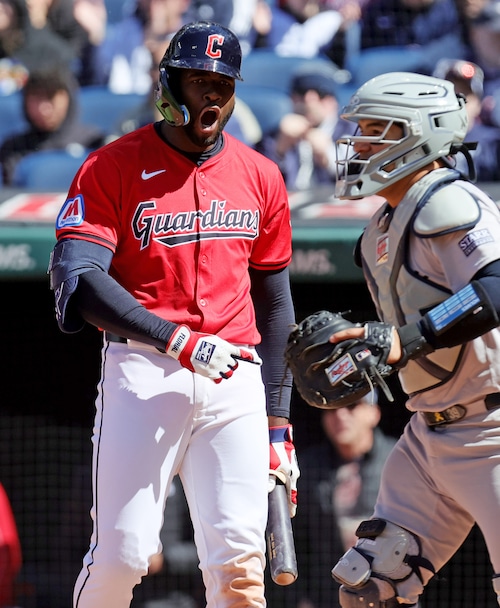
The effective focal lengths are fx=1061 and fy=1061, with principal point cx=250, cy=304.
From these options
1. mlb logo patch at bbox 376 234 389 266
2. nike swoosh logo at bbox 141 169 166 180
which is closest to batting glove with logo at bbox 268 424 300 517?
mlb logo patch at bbox 376 234 389 266

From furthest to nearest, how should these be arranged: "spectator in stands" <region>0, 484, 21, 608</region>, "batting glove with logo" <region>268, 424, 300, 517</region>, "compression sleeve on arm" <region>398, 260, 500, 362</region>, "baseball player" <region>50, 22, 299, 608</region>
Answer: "spectator in stands" <region>0, 484, 21, 608</region>
"batting glove with logo" <region>268, 424, 300, 517</region>
"baseball player" <region>50, 22, 299, 608</region>
"compression sleeve on arm" <region>398, 260, 500, 362</region>

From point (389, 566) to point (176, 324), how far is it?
0.89 m

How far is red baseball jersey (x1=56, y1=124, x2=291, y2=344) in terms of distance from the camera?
287 centimetres

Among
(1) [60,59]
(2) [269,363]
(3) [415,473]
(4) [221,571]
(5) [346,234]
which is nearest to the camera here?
Result: (4) [221,571]

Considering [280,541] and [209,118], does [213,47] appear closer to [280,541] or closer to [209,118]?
[209,118]

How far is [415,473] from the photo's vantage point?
9.84ft

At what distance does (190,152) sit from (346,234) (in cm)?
204

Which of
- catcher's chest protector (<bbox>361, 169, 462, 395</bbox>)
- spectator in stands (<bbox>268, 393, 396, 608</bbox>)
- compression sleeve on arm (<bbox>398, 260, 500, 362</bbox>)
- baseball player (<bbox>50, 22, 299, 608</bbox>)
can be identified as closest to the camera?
compression sleeve on arm (<bbox>398, 260, 500, 362</bbox>)

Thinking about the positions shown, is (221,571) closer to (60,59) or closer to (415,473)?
(415,473)

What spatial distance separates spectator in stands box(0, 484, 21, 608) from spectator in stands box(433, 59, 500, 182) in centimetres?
299

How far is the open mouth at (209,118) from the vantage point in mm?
2951

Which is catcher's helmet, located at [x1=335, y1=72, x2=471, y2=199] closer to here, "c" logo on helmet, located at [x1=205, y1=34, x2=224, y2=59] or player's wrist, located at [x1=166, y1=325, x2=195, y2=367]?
"c" logo on helmet, located at [x1=205, y1=34, x2=224, y2=59]

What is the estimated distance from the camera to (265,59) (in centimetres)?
653

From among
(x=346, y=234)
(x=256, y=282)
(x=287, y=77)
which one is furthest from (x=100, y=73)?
(x=256, y=282)
